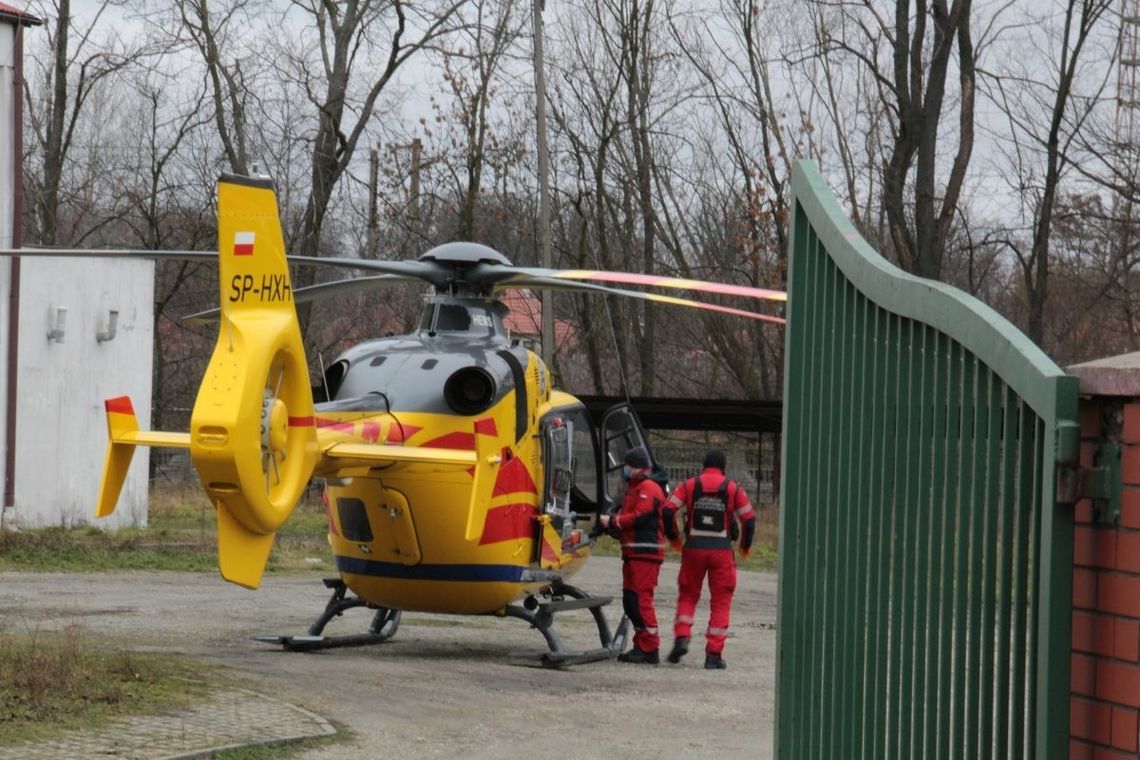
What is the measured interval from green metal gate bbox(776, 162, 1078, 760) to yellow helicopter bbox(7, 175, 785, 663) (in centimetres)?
469

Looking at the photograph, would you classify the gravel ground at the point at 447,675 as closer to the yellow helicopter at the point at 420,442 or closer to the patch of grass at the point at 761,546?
the yellow helicopter at the point at 420,442

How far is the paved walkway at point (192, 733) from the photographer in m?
9.09

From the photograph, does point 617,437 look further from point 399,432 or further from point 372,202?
point 372,202

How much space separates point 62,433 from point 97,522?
6.46 feet

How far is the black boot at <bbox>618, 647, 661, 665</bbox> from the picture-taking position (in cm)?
1476

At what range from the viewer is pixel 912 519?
445cm

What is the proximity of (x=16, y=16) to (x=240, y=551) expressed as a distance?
64.9ft

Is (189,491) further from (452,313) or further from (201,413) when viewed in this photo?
(201,413)

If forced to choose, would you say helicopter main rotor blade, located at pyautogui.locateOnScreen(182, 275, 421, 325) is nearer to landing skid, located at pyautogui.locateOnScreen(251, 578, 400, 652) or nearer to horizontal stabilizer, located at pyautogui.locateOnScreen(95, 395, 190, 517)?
horizontal stabilizer, located at pyautogui.locateOnScreen(95, 395, 190, 517)

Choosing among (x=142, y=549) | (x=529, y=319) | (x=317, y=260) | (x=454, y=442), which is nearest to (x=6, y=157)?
(x=142, y=549)

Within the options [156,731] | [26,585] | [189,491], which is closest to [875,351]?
[156,731]

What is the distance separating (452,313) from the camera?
13680mm

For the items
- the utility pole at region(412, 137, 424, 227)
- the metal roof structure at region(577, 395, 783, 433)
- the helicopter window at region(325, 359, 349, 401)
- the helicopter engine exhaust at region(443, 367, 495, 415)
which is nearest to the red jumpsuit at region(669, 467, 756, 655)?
the helicopter engine exhaust at region(443, 367, 495, 415)

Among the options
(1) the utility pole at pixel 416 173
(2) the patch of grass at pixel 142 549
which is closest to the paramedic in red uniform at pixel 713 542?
(2) the patch of grass at pixel 142 549
